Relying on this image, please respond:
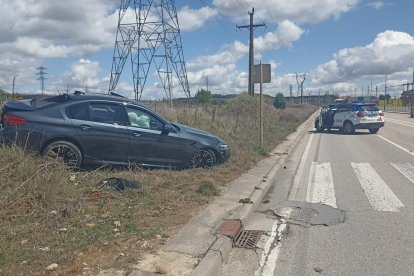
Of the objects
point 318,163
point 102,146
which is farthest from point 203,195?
point 318,163

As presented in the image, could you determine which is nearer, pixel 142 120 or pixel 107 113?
pixel 107 113

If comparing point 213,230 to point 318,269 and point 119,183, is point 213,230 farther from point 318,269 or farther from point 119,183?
point 119,183

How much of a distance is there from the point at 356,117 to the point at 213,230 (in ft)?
68.9

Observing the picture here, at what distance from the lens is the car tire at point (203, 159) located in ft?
32.0

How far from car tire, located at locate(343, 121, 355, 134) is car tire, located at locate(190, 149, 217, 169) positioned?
56.2ft

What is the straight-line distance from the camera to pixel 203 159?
9953mm

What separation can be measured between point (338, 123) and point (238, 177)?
18293 mm

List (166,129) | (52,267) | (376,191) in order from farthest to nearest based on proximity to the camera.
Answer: (166,129), (376,191), (52,267)

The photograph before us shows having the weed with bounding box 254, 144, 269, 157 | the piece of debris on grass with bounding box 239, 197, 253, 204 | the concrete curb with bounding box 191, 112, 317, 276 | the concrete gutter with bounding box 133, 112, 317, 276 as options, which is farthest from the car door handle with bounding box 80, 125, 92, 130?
the weed with bounding box 254, 144, 269, 157

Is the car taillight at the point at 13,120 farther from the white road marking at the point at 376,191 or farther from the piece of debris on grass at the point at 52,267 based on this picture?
the white road marking at the point at 376,191

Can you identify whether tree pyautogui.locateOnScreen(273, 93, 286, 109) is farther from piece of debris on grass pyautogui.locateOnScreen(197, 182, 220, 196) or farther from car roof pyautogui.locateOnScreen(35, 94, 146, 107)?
piece of debris on grass pyautogui.locateOnScreen(197, 182, 220, 196)

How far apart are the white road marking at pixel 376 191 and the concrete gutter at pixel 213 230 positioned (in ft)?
6.52

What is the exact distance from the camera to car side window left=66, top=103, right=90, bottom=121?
8.30 m

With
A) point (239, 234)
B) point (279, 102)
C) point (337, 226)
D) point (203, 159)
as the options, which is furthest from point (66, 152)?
point (279, 102)
